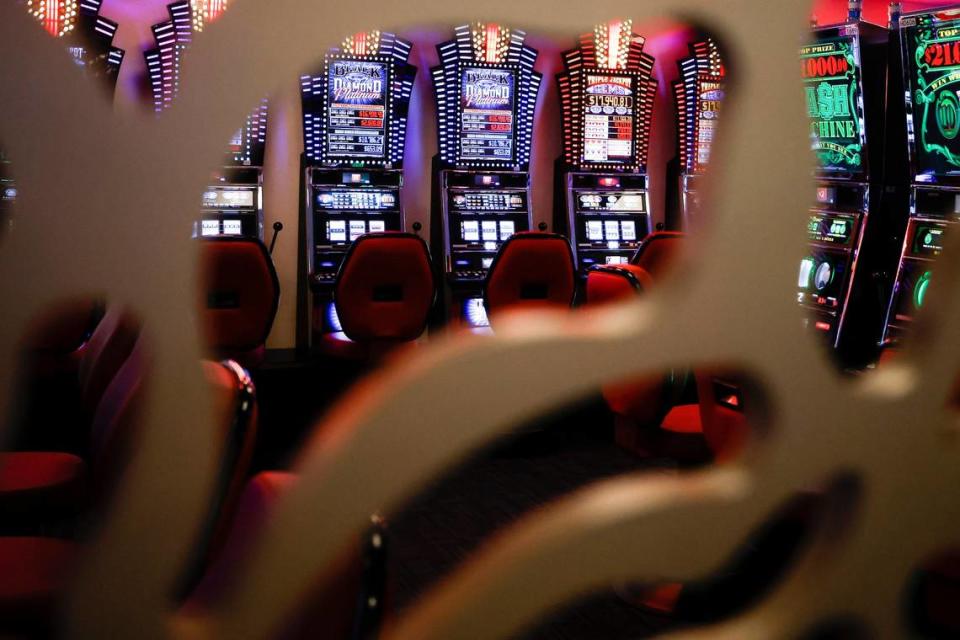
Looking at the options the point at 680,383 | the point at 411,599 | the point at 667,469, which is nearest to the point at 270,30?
the point at 680,383

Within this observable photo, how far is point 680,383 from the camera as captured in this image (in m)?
2.45

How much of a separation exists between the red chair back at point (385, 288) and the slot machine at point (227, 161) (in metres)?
1.02

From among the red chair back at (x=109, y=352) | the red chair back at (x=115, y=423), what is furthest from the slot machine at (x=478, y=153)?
the red chair back at (x=115, y=423)

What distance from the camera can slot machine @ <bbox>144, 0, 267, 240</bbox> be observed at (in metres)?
4.49

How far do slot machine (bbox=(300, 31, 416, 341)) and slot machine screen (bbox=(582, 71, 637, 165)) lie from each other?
107cm

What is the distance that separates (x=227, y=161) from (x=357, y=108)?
73 cm

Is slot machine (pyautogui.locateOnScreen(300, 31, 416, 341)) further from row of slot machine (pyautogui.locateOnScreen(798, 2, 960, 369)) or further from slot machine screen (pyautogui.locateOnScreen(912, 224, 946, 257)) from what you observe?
slot machine screen (pyautogui.locateOnScreen(912, 224, 946, 257))

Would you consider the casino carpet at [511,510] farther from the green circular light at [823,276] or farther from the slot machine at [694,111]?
the slot machine at [694,111]

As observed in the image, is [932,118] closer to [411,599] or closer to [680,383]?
[680,383]

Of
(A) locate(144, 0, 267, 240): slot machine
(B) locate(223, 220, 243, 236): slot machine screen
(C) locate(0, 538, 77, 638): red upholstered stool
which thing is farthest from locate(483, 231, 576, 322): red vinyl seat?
(C) locate(0, 538, 77, 638): red upholstered stool

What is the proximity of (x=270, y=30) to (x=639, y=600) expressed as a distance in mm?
2327

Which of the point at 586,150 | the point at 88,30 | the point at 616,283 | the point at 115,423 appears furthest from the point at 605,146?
the point at 115,423

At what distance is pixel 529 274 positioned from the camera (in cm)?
389

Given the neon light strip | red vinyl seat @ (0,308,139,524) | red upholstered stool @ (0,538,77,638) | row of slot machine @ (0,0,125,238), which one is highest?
the neon light strip
